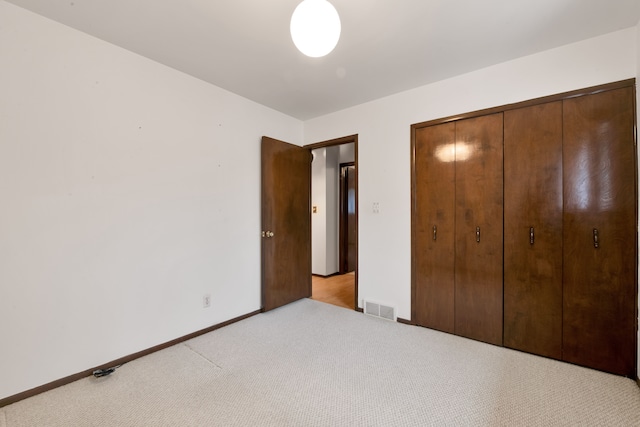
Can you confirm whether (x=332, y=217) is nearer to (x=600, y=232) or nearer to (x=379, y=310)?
(x=379, y=310)

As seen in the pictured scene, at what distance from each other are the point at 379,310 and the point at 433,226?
1.12m

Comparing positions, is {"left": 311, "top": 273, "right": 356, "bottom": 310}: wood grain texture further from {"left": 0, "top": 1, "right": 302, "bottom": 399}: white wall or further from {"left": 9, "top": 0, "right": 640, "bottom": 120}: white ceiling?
{"left": 9, "top": 0, "right": 640, "bottom": 120}: white ceiling

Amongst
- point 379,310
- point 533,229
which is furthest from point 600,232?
point 379,310

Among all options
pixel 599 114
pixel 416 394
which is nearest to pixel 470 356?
pixel 416 394

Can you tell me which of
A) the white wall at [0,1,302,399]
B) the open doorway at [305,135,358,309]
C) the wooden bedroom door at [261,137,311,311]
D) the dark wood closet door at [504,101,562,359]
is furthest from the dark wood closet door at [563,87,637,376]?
the white wall at [0,1,302,399]

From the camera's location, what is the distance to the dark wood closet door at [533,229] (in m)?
2.09

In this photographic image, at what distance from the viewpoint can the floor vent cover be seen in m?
2.88

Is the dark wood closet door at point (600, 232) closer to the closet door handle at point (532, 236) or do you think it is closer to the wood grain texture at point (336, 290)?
the closet door handle at point (532, 236)

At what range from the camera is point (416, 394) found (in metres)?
1.69

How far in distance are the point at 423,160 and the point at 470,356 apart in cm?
182

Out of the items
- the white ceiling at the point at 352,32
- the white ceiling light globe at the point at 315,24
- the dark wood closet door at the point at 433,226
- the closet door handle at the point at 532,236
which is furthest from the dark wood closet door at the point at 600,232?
the white ceiling light globe at the point at 315,24

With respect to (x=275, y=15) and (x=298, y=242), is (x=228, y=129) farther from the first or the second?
(x=298, y=242)

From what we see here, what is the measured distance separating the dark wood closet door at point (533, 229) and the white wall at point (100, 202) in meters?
2.68

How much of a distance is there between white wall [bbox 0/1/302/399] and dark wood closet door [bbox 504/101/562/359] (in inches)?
106
